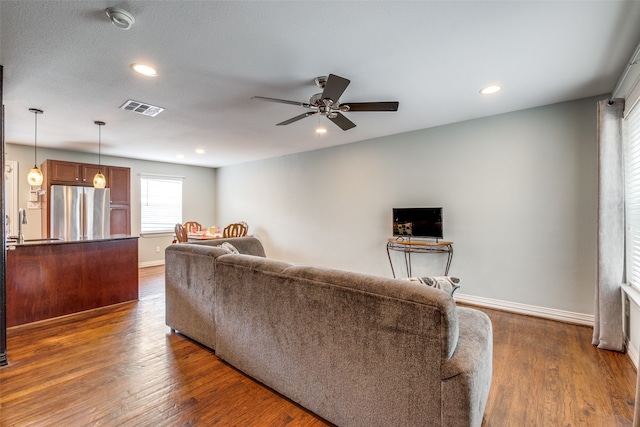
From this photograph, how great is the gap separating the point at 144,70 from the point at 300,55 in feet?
4.39

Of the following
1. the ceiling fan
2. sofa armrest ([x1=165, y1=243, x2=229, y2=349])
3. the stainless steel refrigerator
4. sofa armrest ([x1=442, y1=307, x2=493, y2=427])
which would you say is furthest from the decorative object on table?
sofa armrest ([x1=442, y1=307, x2=493, y2=427])

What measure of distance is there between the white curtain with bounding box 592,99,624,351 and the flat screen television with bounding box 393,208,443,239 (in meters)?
1.58

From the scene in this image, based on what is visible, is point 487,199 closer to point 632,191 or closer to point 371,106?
point 632,191

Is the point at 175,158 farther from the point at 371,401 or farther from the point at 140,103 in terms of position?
the point at 371,401

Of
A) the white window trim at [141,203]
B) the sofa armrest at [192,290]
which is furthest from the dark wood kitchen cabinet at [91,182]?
the sofa armrest at [192,290]

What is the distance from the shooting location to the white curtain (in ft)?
8.00

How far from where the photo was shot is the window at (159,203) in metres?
6.29

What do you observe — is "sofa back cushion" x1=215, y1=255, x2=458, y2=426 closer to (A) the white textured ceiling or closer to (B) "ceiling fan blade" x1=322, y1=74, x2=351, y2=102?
(B) "ceiling fan blade" x1=322, y1=74, x2=351, y2=102

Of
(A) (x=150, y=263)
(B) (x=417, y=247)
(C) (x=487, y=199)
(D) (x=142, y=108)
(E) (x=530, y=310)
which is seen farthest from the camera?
(A) (x=150, y=263)

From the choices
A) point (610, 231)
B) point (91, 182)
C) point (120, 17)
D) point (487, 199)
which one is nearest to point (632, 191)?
point (610, 231)

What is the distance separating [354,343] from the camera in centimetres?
144

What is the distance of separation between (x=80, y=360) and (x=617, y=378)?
418cm

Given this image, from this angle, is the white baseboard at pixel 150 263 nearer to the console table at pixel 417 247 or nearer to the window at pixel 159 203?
the window at pixel 159 203

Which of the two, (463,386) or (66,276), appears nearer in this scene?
(463,386)
